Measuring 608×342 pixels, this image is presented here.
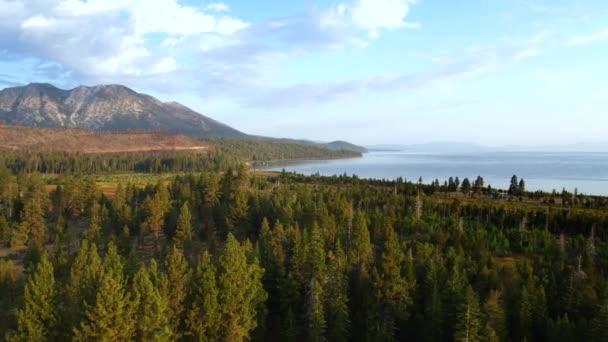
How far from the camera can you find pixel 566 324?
3053 centimetres

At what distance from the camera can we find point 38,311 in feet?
82.6

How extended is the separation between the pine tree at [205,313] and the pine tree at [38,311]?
7.75m

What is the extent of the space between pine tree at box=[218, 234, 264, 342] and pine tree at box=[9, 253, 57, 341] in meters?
9.77

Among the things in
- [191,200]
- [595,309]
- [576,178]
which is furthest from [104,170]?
[576,178]

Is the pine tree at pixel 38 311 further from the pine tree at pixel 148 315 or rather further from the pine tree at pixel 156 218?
the pine tree at pixel 156 218

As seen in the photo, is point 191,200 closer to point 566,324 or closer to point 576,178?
point 566,324

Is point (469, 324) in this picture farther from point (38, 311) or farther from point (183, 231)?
point (183, 231)

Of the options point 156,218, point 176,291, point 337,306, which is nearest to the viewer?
point 176,291

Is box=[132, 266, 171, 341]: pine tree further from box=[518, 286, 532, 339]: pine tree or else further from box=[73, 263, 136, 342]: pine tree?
box=[518, 286, 532, 339]: pine tree

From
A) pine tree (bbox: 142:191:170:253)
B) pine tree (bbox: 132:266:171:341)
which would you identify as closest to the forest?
pine tree (bbox: 132:266:171:341)

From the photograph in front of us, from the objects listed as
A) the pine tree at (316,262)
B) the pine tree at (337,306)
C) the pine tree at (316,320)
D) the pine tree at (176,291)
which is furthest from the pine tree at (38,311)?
the pine tree at (316,262)

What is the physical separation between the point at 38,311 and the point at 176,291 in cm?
783

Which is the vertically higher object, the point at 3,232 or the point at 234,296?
the point at 234,296

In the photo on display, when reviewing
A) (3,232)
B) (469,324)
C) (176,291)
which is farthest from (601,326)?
(3,232)
